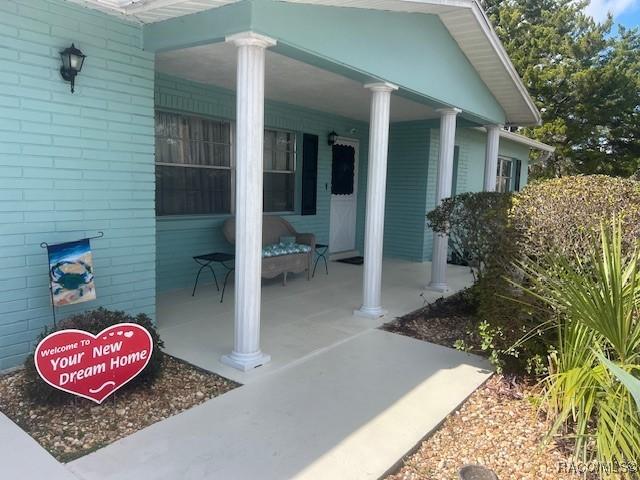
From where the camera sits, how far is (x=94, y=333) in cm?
294

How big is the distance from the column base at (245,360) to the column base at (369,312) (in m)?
1.65

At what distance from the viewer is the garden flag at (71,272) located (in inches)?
132

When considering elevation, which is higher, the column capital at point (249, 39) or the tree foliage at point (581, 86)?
the tree foliage at point (581, 86)

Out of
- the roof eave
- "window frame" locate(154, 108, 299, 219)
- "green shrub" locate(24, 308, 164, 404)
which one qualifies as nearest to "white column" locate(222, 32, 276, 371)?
"green shrub" locate(24, 308, 164, 404)

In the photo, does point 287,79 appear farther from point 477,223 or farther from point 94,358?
point 94,358

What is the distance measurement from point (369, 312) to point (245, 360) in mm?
1881

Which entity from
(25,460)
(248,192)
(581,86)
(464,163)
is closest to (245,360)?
(248,192)

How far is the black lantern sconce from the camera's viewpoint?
3.32m

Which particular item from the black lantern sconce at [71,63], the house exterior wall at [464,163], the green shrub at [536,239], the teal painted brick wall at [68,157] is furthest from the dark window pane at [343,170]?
the black lantern sconce at [71,63]

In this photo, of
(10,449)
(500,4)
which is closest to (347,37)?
(10,449)

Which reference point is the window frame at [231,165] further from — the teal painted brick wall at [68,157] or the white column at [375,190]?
the white column at [375,190]

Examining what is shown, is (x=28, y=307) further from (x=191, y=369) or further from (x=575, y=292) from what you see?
(x=575, y=292)

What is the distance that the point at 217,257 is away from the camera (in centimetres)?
562

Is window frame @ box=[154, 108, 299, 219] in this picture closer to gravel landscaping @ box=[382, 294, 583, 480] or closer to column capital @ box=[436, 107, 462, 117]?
column capital @ box=[436, 107, 462, 117]
